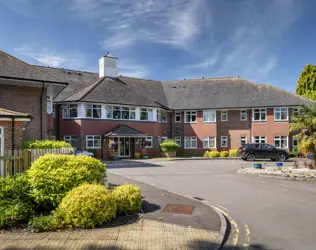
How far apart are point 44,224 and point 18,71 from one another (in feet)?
38.7

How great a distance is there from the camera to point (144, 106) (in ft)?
108

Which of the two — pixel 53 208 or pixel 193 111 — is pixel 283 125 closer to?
pixel 193 111

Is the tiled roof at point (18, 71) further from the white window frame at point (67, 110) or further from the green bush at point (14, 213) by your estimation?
the white window frame at point (67, 110)

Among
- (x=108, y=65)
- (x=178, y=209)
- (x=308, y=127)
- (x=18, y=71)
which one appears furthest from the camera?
(x=108, y=65)

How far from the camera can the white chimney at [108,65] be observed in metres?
35.8

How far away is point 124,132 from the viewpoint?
30672 mm

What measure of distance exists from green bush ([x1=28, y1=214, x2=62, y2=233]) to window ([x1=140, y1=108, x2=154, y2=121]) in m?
26.5

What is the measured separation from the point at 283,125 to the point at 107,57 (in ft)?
69.5

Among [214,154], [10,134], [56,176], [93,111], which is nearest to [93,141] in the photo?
[93,111]

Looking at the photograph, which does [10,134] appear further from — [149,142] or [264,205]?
[149,142]

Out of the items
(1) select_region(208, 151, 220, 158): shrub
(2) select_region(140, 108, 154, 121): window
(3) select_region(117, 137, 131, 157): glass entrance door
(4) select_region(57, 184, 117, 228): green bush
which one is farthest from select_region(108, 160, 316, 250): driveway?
(1) select_region(208, 151, 220, 158): shrub

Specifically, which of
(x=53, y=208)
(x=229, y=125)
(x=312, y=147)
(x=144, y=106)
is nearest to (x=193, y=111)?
(x=229, y=125)

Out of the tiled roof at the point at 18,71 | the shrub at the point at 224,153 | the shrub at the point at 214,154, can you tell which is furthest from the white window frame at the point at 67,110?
the shrub at the point at 224,153

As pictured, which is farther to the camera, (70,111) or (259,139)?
(259,139)
